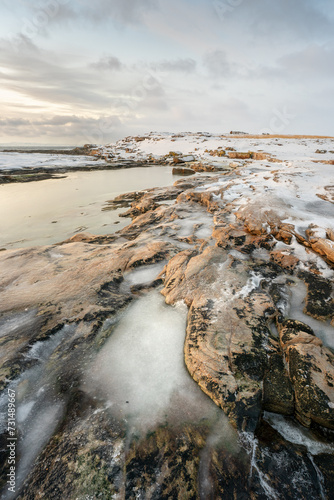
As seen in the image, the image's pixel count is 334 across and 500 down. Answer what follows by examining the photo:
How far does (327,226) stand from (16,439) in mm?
7997

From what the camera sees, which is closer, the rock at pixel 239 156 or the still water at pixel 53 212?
the still water at pixel 53 212

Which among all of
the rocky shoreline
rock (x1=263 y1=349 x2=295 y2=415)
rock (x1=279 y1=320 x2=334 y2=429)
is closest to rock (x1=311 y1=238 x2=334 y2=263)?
the rocky shoreline

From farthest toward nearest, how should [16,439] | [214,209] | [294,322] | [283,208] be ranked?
[214,209]
[283,208]
[294,322]
[16,439]

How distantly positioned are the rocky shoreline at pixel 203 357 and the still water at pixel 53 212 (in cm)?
290

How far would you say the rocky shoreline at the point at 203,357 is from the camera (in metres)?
2.21

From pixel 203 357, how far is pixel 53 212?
474 inches

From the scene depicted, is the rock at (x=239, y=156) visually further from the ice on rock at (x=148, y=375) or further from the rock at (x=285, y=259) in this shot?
the ice on rock at (x=148, y=375)

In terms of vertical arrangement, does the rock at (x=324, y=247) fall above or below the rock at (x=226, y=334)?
above

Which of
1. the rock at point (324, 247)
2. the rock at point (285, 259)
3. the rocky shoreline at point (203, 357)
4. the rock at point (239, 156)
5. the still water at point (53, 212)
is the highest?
the rock at point (239, 156)

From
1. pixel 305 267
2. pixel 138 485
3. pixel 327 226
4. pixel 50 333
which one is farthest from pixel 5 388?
pixel 327 226

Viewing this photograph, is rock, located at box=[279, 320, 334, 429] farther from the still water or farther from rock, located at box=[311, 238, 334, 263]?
the still water

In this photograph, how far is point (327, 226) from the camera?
626 cm

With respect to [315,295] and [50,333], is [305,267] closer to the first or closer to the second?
[315,295]

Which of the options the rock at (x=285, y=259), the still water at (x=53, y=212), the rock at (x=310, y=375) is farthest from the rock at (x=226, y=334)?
the still water at (x=53, y=212)
